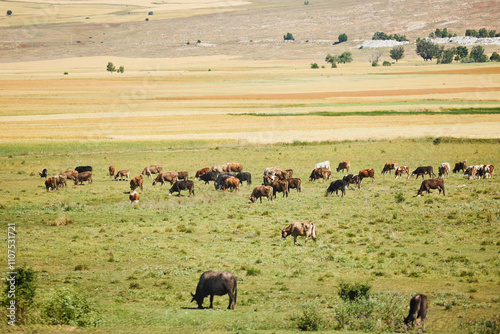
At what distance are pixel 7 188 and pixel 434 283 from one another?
31683 mm

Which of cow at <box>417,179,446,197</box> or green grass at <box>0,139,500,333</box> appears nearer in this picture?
green grass at <box>0,139,500,333</box>

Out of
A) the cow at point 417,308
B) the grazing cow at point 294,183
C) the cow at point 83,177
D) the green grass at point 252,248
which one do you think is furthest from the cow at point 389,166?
the cow at point 417,308

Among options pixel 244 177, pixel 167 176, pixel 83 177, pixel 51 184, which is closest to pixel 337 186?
pixel 244 177

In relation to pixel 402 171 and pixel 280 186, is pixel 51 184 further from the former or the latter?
pixel 402 171

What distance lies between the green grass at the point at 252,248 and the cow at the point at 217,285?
51cm

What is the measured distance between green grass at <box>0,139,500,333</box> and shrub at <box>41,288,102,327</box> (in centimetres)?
45

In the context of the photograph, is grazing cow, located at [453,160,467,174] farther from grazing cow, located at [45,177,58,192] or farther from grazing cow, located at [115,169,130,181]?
grazing cow, located at [45,177,58,192]

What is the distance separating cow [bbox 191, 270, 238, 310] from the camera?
51.9 feet

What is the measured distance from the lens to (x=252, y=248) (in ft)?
78.6

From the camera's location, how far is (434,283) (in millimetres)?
19156

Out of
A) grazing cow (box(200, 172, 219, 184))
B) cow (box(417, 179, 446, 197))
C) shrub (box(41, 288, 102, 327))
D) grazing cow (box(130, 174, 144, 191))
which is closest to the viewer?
shrub (box(41, 288, 102, 327))

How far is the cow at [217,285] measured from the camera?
51.9 ft

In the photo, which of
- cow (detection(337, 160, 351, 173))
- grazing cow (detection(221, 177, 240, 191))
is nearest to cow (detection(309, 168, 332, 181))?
cow (detection(337, 160, 351, 173))

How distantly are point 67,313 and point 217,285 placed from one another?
4276 mm
